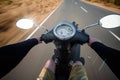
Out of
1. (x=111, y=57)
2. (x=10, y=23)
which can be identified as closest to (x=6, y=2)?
(x=10, y=23)

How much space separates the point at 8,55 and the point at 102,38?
7.75 metres

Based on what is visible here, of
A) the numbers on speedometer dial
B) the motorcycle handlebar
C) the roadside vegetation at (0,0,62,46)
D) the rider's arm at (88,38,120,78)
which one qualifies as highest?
the numbers on speedometer dial

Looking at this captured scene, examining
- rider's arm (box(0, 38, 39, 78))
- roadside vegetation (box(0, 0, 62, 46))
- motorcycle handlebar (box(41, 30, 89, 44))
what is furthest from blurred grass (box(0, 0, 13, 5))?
rider's arm (box(0, 38, 39, 78))

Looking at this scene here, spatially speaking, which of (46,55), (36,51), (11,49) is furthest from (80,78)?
(36,51)

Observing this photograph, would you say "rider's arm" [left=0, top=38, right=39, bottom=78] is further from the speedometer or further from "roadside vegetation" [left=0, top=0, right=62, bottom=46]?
"roadside vegetation" [left=0, top=0, right=62, bottom=46]

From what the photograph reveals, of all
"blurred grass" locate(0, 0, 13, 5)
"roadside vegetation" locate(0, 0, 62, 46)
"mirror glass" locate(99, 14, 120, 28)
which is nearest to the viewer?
"mirror glass" locate(99, 14, 120, 28)

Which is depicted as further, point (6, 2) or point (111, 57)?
point (6, 2)

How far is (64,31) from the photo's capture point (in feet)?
8.48

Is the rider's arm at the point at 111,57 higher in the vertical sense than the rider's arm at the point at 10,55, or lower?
higher

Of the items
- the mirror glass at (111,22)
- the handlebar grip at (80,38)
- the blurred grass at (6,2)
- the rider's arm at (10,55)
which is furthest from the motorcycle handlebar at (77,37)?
the blurred grass at (6,2)

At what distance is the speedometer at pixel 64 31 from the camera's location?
2490 millimetres

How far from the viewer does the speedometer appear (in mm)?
2490

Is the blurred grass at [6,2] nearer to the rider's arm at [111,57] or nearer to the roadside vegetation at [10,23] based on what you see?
the roadside vegetation at [10,23]

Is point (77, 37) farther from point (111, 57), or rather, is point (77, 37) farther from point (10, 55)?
point (10, 55)
